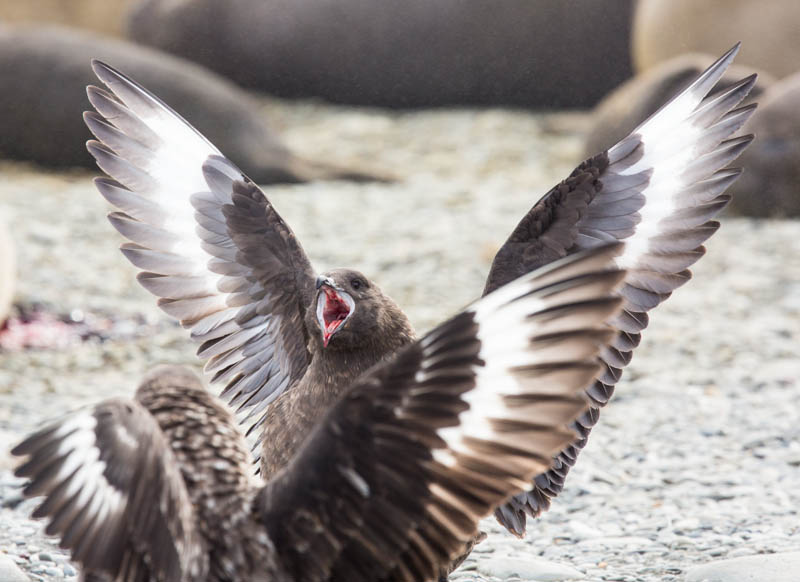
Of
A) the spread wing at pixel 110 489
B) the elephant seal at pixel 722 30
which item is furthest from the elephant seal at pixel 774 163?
the spread wing at pixel 110 489

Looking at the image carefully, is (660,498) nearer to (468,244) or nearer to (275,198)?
(468,244)

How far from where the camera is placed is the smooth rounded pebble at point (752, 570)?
9.39 feet

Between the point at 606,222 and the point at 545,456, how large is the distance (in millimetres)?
1022

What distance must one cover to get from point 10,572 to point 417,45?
818 centimetres

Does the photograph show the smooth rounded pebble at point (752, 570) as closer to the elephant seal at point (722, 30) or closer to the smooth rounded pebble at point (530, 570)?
the smooth rounded pebble at point (530, 570)

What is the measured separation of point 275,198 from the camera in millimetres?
7477

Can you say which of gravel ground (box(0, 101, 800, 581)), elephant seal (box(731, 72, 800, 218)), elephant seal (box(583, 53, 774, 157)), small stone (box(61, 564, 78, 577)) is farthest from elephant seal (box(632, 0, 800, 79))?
small stone (box(61, 564, 78, 577))

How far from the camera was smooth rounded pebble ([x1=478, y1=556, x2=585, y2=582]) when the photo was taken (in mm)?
3033

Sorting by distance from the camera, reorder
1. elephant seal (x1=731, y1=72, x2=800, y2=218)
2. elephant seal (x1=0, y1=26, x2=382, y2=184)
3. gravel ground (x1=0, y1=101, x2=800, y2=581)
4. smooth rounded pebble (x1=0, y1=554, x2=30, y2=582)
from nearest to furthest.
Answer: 1. smooth rounded pebble (x1=0, y1=554, x2=30, y2=582)
2. gravel ground (x1=0, y1=101, x2=800, y2=581)
3. elephant seal (x1=731, y1=72, x2=800, y2=218)
4. elephant seal (x1=0, y1=26, x2=382, y2=184)

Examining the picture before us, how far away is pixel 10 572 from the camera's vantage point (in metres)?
2.81

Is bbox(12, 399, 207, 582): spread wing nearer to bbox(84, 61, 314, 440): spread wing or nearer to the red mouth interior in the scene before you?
the red mouth interior

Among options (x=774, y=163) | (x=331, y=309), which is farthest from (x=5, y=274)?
(x=774, y=163)

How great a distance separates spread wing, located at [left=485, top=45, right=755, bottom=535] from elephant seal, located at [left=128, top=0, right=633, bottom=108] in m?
7.40

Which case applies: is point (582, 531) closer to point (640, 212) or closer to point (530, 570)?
point (530, 570)
